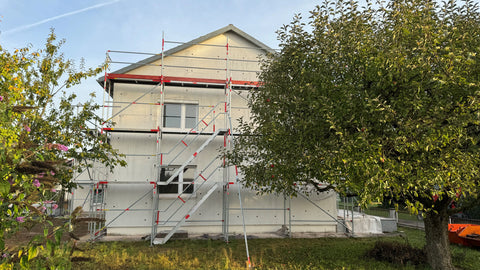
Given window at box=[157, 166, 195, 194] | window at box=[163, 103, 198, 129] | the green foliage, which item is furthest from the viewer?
window at box=[163, 103, 198, 129]

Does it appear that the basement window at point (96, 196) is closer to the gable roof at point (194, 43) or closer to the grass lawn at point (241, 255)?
the grass lawn at point (241, 255)

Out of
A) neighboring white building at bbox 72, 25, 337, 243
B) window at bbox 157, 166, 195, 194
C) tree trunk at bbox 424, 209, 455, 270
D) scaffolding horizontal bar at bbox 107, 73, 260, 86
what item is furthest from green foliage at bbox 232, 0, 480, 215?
window at bbox 157, 166, 195, 194

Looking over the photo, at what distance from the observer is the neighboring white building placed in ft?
36.4

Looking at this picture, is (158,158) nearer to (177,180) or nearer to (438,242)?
(177,180)

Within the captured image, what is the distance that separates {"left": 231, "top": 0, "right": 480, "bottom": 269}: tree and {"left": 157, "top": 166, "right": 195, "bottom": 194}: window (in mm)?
5799

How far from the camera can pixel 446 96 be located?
5285 millimetres

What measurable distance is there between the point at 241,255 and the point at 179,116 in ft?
20.1

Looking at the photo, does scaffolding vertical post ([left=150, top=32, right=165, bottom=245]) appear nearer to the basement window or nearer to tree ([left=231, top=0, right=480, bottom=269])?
the basement window

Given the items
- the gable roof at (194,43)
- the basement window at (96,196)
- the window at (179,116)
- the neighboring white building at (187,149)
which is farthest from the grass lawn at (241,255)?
the gable roof at (194,43)

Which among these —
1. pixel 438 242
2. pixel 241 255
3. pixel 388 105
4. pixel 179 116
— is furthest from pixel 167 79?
pixel 438 242

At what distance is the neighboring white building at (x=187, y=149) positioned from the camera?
1110 cm

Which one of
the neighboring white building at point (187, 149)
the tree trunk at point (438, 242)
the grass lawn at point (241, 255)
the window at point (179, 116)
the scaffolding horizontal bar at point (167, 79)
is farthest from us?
the window at point (179, 116)

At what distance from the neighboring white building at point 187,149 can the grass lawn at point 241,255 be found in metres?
1.33

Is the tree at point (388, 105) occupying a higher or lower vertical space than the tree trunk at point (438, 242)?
higher
